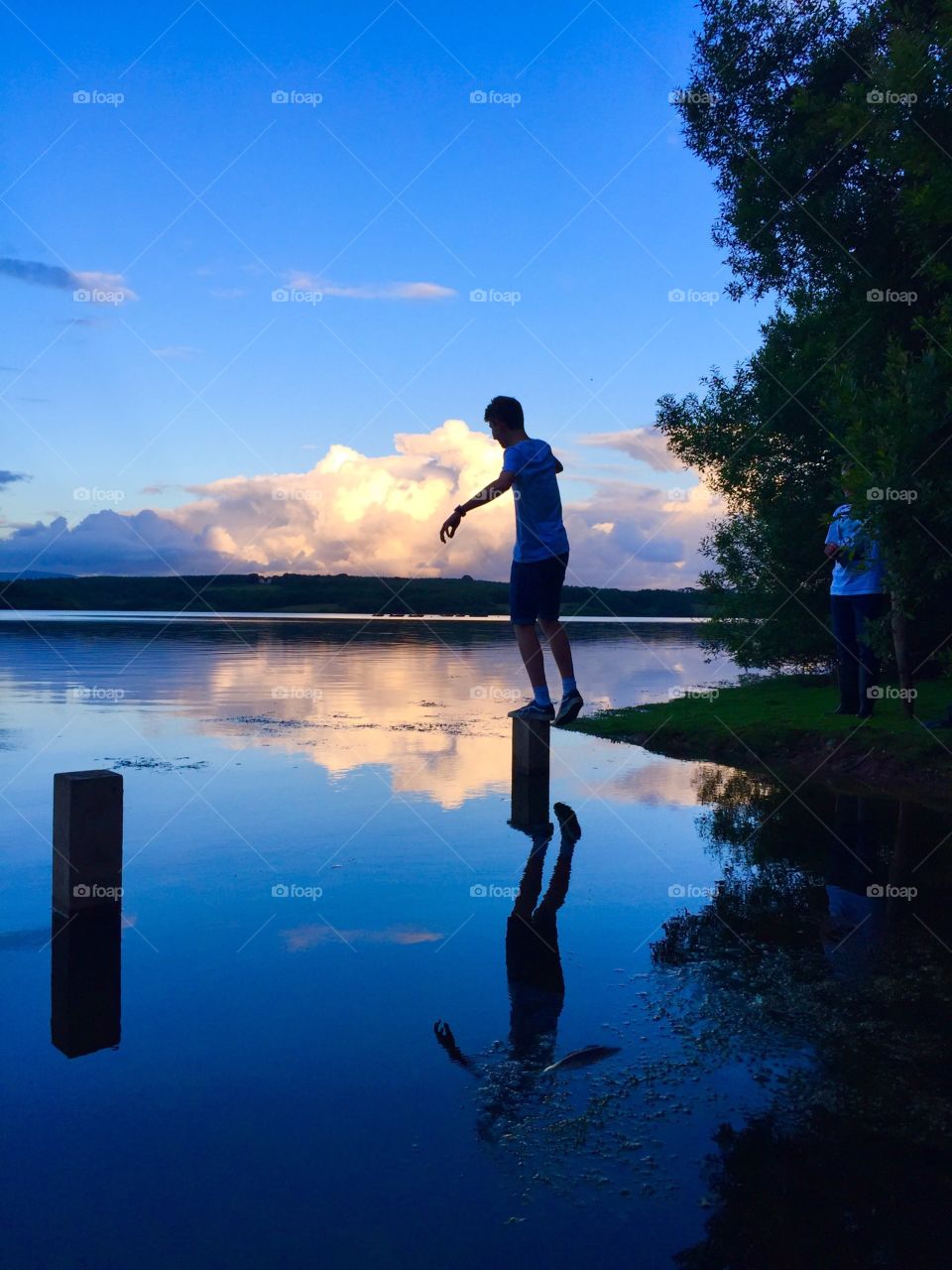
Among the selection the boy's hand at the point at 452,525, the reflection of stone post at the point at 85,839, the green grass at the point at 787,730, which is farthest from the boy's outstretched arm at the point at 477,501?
the green grass at the point at 787,730

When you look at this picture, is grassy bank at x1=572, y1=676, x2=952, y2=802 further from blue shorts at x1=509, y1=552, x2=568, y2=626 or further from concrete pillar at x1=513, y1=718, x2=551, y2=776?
blue shorts at x1=509, y1=552, x2=568, y2=626

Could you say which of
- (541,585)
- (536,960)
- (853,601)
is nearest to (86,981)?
(536,960)

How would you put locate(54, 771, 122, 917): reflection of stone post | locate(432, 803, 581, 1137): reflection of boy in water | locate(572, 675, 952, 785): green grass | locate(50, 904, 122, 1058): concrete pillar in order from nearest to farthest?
locate(432, 803, 581, 1137): reflection of boy in water
locate(50, 904, 122, 1058): concrete pillar
locate(54, 771, 122, 917): reflection of stone post
locate(572, 675, 952, 785): green grass

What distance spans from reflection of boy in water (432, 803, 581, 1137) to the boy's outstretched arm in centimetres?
254

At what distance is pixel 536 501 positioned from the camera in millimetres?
8852

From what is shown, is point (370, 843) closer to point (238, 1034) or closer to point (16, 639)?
point (238, 1034)

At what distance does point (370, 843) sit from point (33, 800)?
3227 millimetres

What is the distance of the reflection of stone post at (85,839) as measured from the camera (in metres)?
5.71

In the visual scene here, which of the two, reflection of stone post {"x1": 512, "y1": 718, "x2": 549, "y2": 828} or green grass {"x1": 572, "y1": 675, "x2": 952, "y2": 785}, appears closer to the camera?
reflection of stone post {"x1": 512, "y1": 718, "x2": 549, "y2": 828}

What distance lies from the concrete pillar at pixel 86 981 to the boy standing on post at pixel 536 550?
409 cm

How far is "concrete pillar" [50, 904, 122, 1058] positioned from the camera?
4188mm

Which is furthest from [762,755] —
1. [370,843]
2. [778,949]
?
[778,949]

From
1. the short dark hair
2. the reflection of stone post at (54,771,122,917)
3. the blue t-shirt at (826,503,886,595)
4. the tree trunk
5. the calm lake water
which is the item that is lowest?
the calm lake water

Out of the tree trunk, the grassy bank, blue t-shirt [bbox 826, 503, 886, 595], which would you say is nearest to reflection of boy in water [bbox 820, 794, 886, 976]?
the grassy bank
